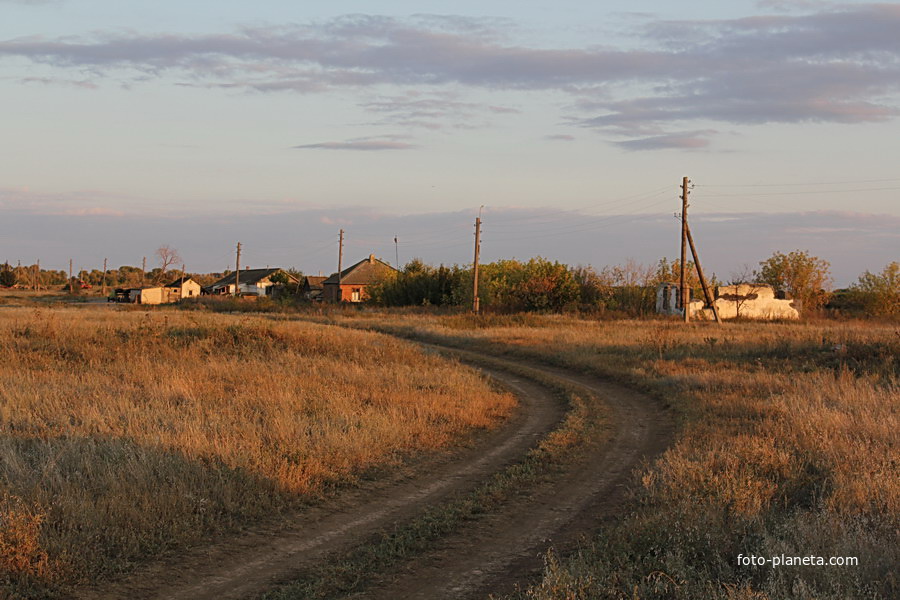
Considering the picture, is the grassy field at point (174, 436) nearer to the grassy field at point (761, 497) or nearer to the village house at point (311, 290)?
the grassy field at point (761, 497)

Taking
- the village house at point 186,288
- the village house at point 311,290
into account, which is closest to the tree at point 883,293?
the village house at point 311,290

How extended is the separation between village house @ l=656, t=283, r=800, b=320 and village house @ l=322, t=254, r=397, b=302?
41.7 metres

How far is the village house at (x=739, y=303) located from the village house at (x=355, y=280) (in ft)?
137

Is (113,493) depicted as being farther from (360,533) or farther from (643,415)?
(643,415)

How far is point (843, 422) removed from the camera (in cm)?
1069

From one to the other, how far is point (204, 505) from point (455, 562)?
268 centimetres

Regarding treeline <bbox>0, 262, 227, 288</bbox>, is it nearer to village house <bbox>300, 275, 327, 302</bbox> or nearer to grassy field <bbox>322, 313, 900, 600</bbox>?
village house <bbox>300, 275, 327, 302</bbox>

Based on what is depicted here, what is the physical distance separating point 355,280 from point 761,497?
3212 inches

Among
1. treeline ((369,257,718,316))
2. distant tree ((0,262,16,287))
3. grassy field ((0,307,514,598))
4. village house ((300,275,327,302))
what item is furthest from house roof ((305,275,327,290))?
grassy field ((0,307,514,598))

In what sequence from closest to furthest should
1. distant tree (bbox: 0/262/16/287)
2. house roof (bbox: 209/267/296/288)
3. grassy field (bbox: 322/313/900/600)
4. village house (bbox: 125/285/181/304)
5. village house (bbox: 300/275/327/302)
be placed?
grassy field (bbox: 322/313/900/600) < village house (bbox: 125/285/181/304) < village house (bbox: 300/275/327/302) < house roof (bbox: 209/267/296/288) < distant tree (bbox: 0/262/16/287)

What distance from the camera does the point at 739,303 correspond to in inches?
1917

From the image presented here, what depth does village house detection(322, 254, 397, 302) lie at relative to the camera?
3386 inches

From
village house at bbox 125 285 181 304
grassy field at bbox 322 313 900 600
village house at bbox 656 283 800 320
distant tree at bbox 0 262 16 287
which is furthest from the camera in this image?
distant tree at bbox 0 262 16 287

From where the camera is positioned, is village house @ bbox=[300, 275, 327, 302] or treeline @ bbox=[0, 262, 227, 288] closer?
village house @ bbox=[300, 275, 327, 302]
